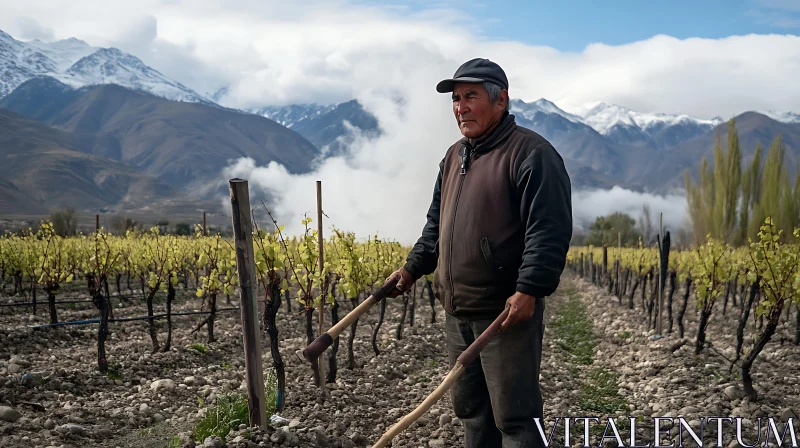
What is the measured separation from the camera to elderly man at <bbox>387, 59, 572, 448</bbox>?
8.75ft

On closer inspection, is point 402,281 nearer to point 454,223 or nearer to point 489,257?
point 454,223

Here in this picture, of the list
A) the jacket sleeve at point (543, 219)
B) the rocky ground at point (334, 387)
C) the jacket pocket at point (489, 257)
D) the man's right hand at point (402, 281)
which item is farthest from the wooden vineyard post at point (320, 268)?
the jacket sleeve at point (543, 219)

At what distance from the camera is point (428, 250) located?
334 cm

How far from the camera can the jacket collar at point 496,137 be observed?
2.94m

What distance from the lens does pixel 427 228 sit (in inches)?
135

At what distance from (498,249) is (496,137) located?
542 millimetres

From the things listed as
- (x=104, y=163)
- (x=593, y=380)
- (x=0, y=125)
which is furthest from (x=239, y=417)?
(x=0, y=125)

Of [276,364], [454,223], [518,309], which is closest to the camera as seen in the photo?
[518,309]

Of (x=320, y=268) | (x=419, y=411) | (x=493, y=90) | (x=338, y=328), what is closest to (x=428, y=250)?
(x=338, y=328)

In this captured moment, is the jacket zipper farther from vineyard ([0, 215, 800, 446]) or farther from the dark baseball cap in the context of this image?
vineyard ([0, 215, 800, 446])

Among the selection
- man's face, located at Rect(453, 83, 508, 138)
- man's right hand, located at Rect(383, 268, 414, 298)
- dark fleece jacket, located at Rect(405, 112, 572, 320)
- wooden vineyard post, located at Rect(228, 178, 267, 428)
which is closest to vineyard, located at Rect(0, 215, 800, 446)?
wooden vineyard post, located at Rect(228, 178, 267, 428)

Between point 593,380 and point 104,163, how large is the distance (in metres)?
192

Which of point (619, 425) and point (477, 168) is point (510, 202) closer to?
point (477, 168)

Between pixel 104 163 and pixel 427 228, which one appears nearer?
pixel 427 228
